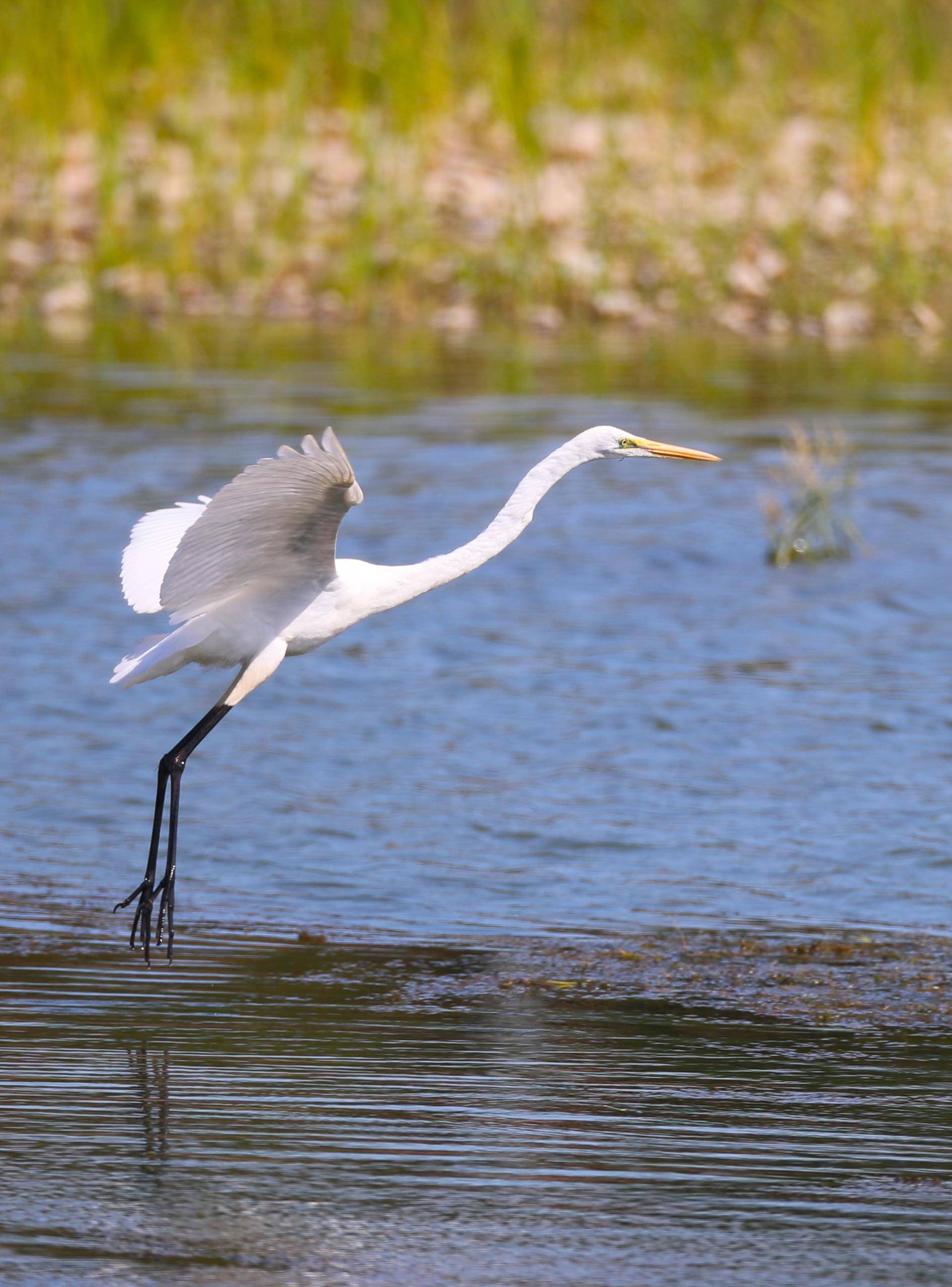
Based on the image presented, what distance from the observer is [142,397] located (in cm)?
1345

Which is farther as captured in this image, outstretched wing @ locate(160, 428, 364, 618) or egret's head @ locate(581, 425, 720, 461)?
egret's head @ locate(581, 425, 720, 461)

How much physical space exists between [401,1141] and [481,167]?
1594 centimetres

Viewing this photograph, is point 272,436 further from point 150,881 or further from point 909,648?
point 150,881

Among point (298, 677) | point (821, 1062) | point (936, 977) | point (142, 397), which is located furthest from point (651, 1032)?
point (142, 397)

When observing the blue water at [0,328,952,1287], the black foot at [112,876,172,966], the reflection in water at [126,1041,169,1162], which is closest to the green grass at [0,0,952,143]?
the blue water at [0,328,952,1287]

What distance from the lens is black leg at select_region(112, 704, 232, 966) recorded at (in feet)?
16.0

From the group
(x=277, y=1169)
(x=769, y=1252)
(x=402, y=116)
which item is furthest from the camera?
(x=402, y=116)

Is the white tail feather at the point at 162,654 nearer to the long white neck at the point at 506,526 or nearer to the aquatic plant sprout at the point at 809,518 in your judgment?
the long white neck at the point at 506,526

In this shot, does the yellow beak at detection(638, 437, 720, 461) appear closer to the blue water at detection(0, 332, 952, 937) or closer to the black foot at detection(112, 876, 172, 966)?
the blue water at detection(0, 332, 952, 937)

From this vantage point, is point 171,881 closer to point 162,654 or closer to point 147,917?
point 147,917

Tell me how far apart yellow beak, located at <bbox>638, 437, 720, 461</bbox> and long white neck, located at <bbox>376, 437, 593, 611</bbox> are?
0.14 meters

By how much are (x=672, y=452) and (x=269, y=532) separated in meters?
1.10

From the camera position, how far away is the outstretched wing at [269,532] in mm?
4398

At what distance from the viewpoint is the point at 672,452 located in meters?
5.31
